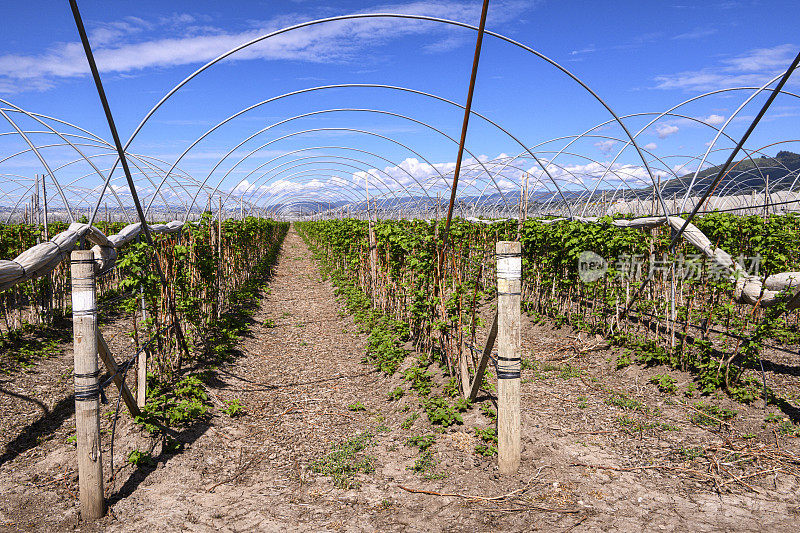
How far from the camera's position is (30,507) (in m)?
3.34

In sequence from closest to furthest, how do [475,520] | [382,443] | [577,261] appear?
[475,520], [382,443], [577,261]

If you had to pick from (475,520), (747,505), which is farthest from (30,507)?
(747,505)

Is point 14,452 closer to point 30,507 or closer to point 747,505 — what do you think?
point 30,507

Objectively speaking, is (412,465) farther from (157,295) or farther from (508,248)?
(157,295)

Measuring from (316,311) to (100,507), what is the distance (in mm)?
7791

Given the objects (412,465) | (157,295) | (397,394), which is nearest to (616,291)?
(397,394)

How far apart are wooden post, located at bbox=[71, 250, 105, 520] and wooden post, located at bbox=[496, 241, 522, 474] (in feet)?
9.47

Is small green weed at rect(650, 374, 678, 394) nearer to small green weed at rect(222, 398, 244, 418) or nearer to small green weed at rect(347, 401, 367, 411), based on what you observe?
small green weed at rect(347, 401, 367, 411)

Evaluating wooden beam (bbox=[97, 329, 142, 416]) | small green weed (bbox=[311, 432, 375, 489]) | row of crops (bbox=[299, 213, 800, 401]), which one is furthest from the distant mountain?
wooden beam (bbox=[97, 329, 142, 416])

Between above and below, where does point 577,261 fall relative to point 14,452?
above

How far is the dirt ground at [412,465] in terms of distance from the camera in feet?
10.4

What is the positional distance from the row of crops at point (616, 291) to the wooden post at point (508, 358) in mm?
1139

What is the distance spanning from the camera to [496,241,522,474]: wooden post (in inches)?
143

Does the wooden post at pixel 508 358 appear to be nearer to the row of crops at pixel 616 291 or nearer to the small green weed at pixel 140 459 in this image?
the row of crops at pixel 616 291
